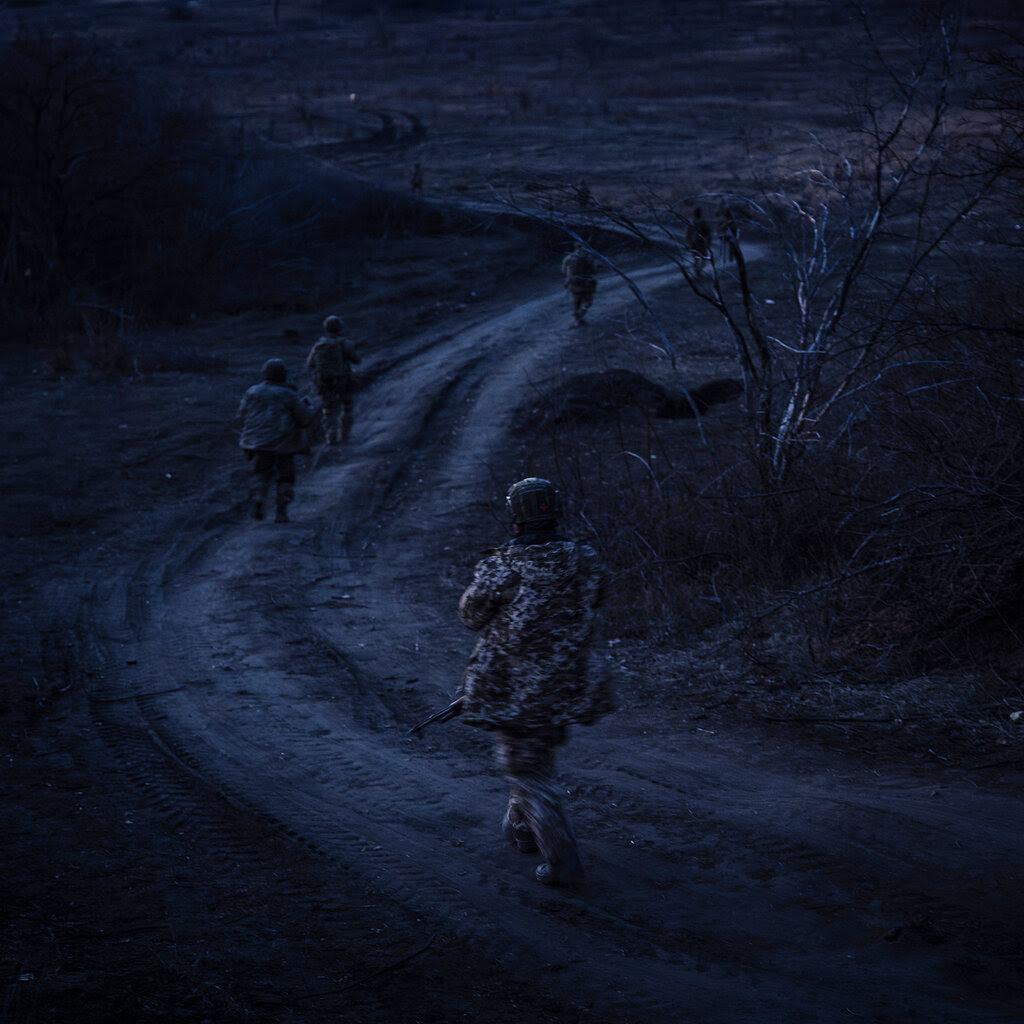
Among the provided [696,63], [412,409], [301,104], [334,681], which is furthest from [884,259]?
[696,63]

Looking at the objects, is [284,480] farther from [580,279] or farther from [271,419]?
[580,279]

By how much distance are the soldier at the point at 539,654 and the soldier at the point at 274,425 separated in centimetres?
684

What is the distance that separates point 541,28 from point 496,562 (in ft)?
293

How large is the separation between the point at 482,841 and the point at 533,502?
→ 5.91ft

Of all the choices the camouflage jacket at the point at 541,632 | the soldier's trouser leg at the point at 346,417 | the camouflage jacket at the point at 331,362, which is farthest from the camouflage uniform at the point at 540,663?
the soldier's trouser leg at the point at 346,417

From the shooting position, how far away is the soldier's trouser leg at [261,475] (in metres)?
11.2

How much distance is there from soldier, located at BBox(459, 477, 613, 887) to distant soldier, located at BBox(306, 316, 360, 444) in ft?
32.1

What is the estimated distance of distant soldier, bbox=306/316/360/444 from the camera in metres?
14.0

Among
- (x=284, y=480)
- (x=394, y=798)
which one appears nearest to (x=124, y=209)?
(x=284, y=480)

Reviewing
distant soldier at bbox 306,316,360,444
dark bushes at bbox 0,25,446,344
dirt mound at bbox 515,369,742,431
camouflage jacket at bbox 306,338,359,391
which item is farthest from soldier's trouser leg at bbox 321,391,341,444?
dark bushes at bbox 0,25,446,344

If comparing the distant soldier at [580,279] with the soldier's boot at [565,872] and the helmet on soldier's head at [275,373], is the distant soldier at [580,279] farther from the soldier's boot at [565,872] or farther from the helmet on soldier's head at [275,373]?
the soldier's boot at [565,872]

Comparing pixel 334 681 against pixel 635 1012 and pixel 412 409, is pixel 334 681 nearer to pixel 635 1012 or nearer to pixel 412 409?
pixel 635 1012

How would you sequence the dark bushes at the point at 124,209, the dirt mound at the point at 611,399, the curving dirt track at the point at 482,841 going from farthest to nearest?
the dark bushes at the point at 124,209
the dirt mound at the point at 611,399
the curving dirt track at the point at 482,841

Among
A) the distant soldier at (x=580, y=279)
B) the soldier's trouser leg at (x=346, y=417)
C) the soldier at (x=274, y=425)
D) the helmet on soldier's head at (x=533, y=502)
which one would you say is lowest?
the soldier's trouser leg at (x=346, y=417)
